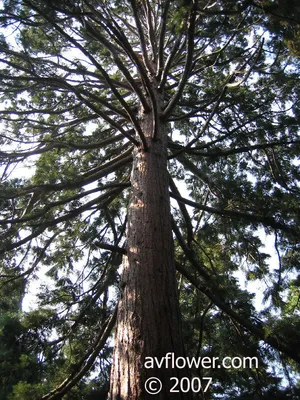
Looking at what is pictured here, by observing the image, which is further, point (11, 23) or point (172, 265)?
point (11, 23)

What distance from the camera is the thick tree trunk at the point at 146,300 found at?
183 cm

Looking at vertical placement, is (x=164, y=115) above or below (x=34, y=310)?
above

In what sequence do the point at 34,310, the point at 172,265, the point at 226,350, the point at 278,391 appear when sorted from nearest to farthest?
the point at 172,265, the point at 278,391, the point at 34,310, the point at 226,350

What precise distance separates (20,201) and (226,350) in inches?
132

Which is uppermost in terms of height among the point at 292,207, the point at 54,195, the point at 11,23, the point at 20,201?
the point at 11,23

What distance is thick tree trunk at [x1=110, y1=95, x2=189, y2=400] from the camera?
1828mm

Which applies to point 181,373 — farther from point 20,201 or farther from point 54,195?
point 54,195

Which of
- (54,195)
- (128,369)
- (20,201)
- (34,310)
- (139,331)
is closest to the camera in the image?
(128,369)

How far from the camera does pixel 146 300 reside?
7.18 ft

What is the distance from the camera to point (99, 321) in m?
4.16

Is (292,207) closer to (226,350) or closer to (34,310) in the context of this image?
(226,350)

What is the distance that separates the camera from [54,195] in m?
5.06

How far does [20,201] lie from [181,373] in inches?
135

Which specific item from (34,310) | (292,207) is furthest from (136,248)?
(292,207)
